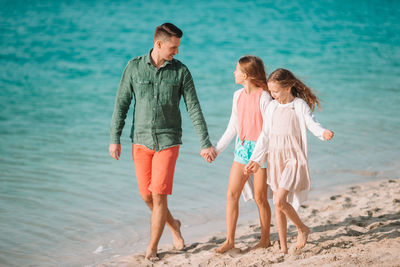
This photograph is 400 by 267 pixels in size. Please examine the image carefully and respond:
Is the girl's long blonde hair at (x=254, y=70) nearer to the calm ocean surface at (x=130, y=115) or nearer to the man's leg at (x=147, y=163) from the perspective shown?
the man's leg at (x=147, y=163)

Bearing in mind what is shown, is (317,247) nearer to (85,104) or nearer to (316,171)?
(316,171)

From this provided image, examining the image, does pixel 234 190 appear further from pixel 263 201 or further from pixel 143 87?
pixel 143 87

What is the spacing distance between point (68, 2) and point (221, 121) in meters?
22.5

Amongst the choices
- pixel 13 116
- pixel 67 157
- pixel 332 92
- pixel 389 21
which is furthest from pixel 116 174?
pixel 389 21

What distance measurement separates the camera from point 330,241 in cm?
443

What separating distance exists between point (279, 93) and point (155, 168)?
116 centimetres

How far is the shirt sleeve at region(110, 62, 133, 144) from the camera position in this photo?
4285mm

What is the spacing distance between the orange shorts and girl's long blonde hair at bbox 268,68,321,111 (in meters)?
0.99

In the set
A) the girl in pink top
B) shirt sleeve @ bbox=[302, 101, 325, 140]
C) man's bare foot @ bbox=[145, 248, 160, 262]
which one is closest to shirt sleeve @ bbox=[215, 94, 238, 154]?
the girl in pink top

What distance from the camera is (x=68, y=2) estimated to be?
30.9 meters

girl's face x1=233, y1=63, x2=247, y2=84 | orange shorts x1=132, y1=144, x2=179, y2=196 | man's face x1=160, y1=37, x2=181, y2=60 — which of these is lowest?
orange shorts x1=132, y1=144, x2=179, y2=196

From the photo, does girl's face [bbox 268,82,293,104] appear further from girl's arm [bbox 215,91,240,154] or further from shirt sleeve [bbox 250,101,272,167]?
girl's arm [bbox 215,91,240,154]

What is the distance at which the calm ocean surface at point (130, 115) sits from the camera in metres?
5.79

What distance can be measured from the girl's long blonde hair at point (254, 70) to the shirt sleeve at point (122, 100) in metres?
0.91
